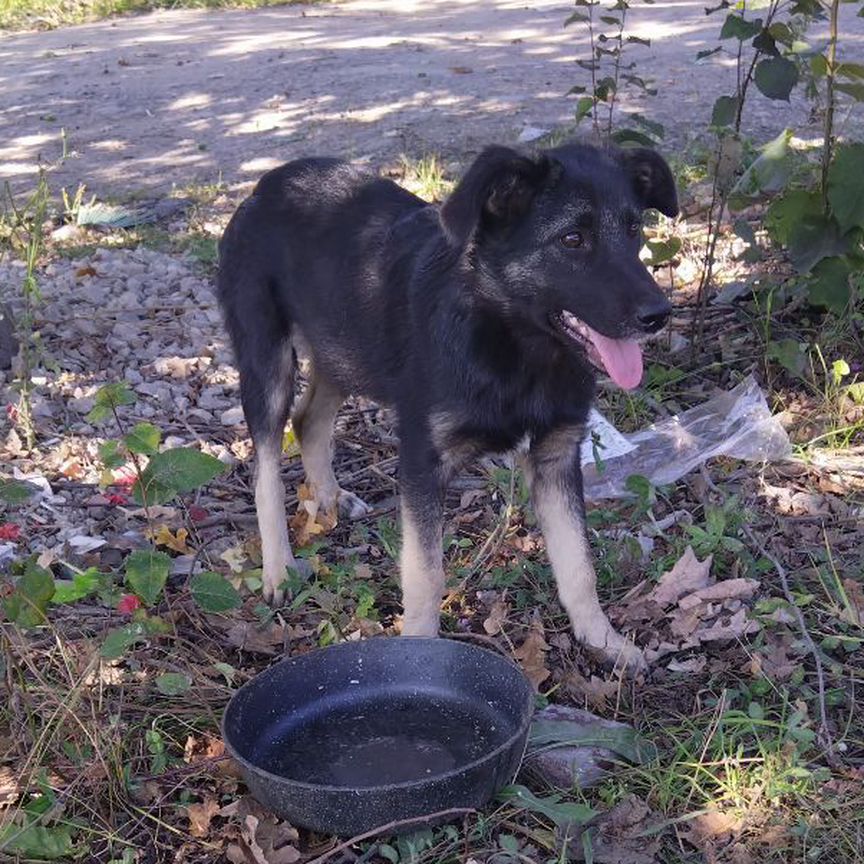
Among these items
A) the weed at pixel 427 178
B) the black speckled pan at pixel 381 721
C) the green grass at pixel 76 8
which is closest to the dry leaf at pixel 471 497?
the black speckled pan at pixel 381 721

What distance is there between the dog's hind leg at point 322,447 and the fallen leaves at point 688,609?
125cm

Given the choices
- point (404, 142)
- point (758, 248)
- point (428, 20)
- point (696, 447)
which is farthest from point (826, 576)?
point (428, 20)

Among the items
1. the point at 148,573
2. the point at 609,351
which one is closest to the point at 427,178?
the point at 609,351

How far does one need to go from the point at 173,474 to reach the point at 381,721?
88cm

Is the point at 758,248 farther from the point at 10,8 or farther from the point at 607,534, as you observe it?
the point at 10,8

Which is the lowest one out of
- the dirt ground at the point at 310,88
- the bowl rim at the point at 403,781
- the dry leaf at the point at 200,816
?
the dry leaf at the point at 200,816

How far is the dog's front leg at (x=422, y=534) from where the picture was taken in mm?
3830

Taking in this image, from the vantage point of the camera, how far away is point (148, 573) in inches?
135

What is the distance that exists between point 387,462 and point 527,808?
234 centimetres

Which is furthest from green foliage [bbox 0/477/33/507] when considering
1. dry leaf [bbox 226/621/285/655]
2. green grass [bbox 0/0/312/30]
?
green grass [bbox 0/0/312/30]

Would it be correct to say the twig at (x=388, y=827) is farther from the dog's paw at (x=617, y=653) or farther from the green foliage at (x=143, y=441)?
the green foliage at (x=143, y=441)

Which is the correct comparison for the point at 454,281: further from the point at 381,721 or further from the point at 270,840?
the point at 270,840

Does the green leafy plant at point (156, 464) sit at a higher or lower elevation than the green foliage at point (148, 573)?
higher

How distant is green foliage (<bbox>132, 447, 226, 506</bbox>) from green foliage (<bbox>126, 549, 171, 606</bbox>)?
16cm
